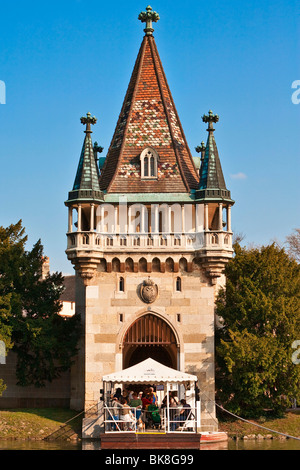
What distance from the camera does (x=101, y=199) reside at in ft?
155

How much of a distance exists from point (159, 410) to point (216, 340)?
7826 mm

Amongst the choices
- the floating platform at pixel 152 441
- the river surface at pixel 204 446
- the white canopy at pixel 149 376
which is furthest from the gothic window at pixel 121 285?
the floating platform at pixel 152 441

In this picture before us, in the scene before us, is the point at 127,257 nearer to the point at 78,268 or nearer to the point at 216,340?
the point at 78,268

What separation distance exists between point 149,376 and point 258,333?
833 cm

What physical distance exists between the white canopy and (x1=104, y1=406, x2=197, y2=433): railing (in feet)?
3.84

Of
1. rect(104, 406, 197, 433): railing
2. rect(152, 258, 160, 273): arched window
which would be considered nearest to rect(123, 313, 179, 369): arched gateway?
rect(152, 258, 160, 273): arched window

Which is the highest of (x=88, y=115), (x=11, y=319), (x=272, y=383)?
(x=88, y=115)

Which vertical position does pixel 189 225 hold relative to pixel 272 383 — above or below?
above

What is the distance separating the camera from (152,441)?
38.4m
